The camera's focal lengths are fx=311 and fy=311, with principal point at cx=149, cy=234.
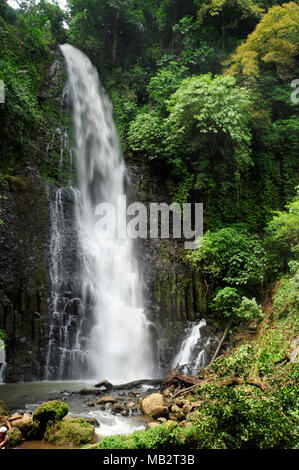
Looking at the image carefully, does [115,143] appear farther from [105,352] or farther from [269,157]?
[105,352]

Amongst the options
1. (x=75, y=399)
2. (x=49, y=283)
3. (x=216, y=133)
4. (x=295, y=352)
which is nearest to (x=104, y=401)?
(x=75, y=399)

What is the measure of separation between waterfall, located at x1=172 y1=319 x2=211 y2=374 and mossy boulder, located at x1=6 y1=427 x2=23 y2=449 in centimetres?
518

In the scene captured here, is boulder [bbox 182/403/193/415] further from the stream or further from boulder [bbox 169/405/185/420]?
the stream

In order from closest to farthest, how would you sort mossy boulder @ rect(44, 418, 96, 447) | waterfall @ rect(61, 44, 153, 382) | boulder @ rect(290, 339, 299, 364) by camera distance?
mossy boulder @ rect(44, 418, 96, 447) < boulder @ rect(290, 339, 299, 364) < waterfall @ rect(61, 44, 153, 382)

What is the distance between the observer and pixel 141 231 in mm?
12805

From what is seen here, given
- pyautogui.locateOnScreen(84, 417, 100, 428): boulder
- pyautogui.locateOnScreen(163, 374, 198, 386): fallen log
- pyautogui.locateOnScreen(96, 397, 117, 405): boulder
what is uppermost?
pyautogui.locateOnScreen(84, 417, 100, 428): boulder

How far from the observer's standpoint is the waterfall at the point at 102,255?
951cm

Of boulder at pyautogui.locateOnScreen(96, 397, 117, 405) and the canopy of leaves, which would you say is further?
the canopy of leaves

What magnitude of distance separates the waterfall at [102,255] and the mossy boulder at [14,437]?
4.22 meters

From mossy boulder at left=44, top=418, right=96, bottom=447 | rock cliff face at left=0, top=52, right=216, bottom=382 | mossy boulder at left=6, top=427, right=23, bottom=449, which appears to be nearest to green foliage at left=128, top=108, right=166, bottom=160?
rock cliff face at left=0, top=52, right=216, bottom=382

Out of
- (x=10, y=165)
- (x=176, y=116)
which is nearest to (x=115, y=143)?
(x=176, y=116)

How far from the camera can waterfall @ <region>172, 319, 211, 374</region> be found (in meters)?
9.17

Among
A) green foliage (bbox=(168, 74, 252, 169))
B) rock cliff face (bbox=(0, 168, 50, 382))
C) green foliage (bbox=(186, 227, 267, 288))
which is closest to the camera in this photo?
rock cliff face (bbox=(0, 168, 50, 382))
